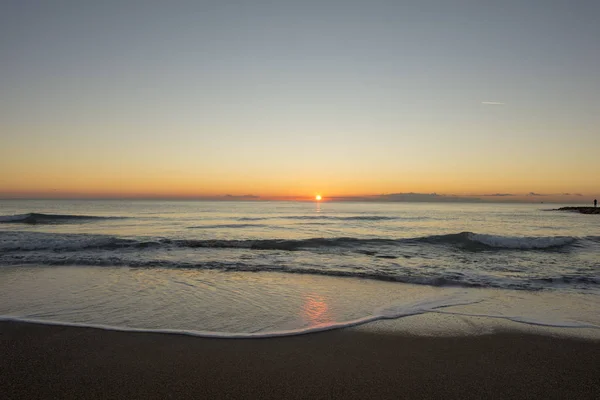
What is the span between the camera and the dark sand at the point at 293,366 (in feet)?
11.8

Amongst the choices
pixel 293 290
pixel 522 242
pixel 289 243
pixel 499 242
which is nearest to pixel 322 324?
pixel 293 290

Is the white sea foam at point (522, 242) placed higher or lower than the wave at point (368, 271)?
lower

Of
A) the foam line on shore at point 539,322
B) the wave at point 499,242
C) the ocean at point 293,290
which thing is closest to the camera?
the foam line on shore at point 539,322

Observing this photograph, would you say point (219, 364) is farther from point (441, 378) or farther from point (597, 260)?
point (597, 260)

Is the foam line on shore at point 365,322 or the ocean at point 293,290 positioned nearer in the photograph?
the foam line on shore at point 365,322

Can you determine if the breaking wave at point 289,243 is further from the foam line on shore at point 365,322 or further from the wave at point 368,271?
the foam line on shore at point 365,322

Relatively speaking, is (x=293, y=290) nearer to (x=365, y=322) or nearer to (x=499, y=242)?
(x=365, y=322)

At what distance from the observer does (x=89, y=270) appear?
10523mm

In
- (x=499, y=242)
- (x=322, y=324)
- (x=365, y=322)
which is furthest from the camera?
(x=499, y=242)

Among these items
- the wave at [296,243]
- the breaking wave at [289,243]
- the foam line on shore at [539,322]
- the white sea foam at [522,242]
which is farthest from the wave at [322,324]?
the white sea foam at [522,242]

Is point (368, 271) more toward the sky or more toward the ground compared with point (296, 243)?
more toward the sky

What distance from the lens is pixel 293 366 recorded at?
13.9ft

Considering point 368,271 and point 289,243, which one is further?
point 289,243

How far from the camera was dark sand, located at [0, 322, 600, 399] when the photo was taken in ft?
11.8
